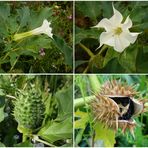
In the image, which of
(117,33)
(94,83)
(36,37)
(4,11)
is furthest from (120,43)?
(4,11)

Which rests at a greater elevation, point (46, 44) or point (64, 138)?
point (46, 44)

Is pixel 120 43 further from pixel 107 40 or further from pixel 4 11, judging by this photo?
pixel 4 11

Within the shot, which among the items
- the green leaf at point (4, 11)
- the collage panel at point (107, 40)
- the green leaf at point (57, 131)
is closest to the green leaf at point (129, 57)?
the collage panel at point (107, 40)

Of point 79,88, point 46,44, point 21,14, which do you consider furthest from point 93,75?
point 21,14

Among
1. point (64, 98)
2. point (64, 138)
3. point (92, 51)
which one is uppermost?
point (92, 51)

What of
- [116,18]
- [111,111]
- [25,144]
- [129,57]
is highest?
[116,18]

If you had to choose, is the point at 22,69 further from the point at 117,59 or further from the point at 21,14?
the point at 117,59

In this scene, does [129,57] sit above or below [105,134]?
above

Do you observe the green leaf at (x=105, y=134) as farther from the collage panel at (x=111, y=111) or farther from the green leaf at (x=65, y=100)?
the green leaf at (x=65, y=100)
